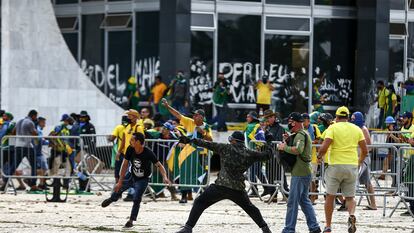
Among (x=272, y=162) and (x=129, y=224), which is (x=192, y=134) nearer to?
(x=272, y=162)

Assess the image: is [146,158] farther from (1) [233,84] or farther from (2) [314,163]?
(1) [233,84]

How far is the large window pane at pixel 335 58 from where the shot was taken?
35.0m

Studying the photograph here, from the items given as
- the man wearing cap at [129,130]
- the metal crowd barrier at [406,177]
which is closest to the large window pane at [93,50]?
the man wearing cap at [129,130]

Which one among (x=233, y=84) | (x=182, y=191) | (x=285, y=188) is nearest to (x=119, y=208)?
(x=182, y=191)

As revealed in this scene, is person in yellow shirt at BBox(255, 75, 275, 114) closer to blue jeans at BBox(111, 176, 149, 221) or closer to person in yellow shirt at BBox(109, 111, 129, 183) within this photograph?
person in yellow shirt at BBox(109, 111, 129, 183)

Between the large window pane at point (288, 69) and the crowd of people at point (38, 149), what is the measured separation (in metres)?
8.98

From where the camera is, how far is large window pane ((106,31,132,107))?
3450cm

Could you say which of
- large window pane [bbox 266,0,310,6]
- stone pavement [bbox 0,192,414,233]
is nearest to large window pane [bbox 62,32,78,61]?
large window pane [bbox 266,0,310,6]

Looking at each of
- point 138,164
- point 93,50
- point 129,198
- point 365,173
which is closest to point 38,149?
point 129,198

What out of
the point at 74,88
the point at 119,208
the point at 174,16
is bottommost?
the point at 119,208

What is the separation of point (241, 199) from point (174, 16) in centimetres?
1722

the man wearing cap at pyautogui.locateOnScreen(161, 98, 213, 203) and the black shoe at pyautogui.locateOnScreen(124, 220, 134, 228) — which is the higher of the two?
the man wearing cap at pyautogui.locateOnScreen(161, 98, 213, 203)

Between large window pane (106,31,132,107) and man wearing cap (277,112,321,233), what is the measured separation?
1863cm

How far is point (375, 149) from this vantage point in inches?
853
